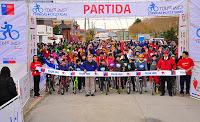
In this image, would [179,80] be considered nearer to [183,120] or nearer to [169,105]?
[169,105]

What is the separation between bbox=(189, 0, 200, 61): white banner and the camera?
1502 centimetres

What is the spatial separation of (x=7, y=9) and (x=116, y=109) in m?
6.48

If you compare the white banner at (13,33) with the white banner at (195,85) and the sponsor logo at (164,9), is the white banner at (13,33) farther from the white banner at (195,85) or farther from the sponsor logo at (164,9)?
the white banner at (195,85)

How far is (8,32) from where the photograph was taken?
1520 cm

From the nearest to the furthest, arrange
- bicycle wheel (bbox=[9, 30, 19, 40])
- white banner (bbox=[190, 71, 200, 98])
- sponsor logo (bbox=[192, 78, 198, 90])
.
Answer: white banner (bbox=[190, 71, 200, 98]) → sponsor logo (bbox=[192, 78, 198, 90]) → bicycle wheel (bbox=[9, 30, 19, 40])

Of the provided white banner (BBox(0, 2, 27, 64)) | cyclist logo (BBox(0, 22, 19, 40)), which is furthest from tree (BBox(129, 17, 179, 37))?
cyclist logo (BBox(0, 22, 19, 40))

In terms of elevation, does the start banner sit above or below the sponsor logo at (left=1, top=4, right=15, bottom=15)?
below

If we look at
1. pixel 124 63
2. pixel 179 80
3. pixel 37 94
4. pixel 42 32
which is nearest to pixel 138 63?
pixel 124 63

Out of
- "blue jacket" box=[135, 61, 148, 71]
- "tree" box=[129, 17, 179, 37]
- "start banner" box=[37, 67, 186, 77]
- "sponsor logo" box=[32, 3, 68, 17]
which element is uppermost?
"tree" box=[129, 17, 179, 37]

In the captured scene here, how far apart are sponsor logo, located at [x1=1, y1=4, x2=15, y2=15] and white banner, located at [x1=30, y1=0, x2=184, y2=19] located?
0.97m

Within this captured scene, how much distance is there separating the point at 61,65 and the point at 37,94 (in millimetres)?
1959

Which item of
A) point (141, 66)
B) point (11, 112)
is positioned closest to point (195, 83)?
point (141, 66)

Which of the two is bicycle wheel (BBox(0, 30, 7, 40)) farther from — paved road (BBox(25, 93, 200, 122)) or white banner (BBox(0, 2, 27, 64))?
paved road (BBox(25, 93, 200, 122))

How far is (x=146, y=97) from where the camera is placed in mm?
14914
